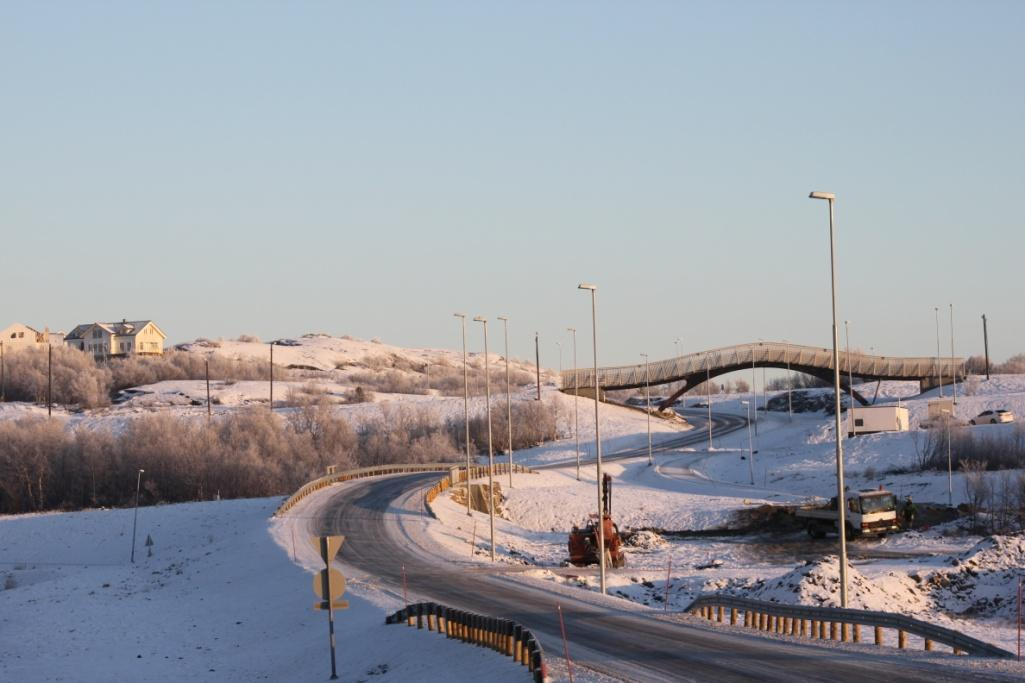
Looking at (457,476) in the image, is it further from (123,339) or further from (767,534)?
(123,339)

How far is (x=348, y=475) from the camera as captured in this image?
84.6 meters

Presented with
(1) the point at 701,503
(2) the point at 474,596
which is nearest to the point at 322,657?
(2) the point at 474,596

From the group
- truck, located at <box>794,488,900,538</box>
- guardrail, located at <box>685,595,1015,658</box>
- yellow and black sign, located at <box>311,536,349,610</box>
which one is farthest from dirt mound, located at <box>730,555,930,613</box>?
yellow and black sign, located at <box>311,536,349,610</box>

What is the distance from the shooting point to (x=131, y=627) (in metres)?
44.4

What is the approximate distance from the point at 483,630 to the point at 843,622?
812cm

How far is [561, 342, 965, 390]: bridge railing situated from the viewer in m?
113

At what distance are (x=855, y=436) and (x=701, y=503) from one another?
23015 millimetres

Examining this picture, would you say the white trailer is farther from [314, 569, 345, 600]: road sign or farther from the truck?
[314, 569, 345, 600]: road sign

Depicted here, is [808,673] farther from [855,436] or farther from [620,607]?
[855,436]

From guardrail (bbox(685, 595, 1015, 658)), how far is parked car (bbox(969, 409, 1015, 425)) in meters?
62.0

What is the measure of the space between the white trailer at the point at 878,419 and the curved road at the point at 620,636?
4844 centimetres

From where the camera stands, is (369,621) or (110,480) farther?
(110,480)

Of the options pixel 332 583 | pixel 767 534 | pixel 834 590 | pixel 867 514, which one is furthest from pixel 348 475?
pixel 332 583

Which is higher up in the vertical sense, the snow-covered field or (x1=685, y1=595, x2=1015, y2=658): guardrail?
(x1=685, y1=595, x2=1015, y2=658): guardrail
